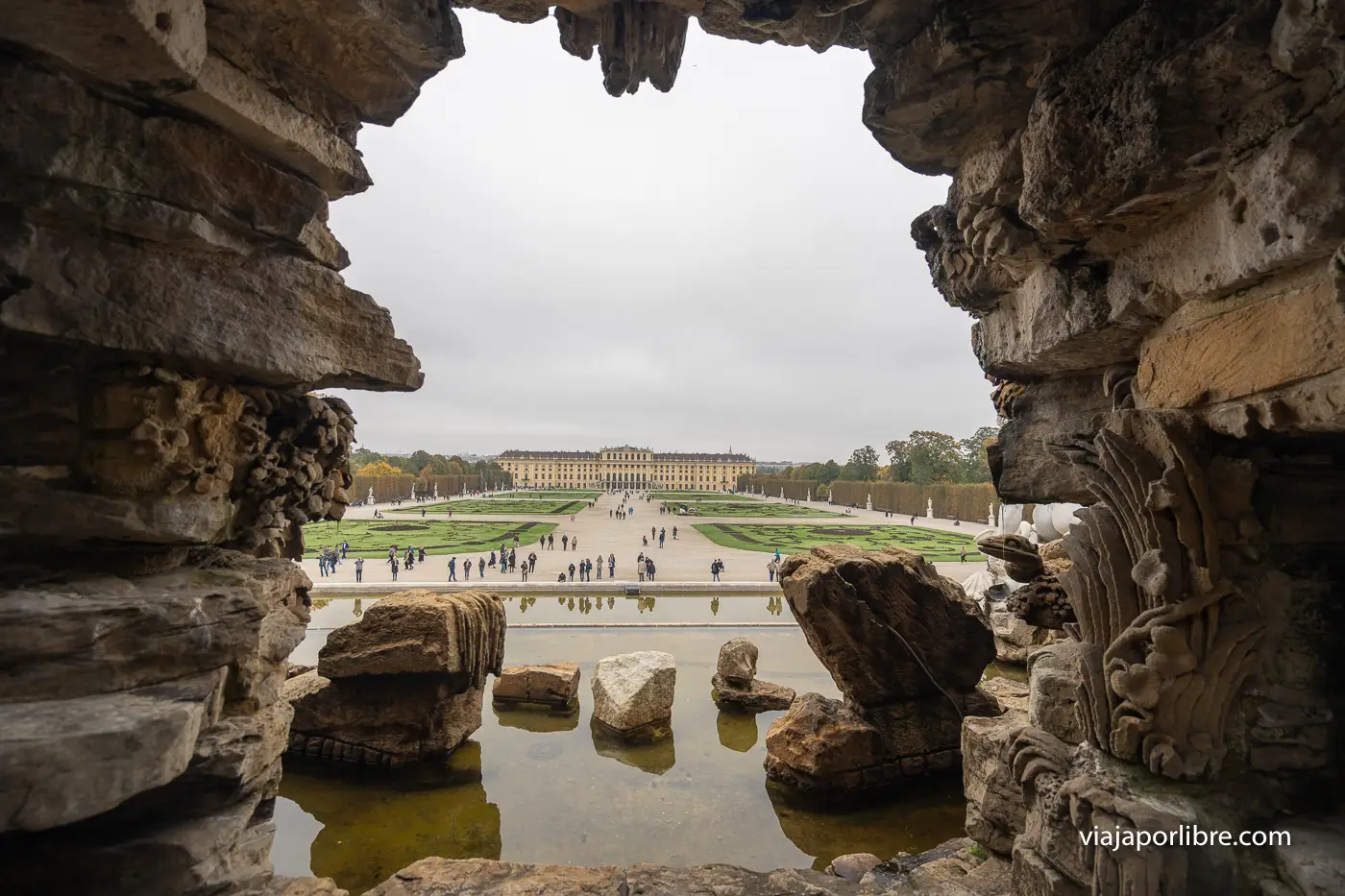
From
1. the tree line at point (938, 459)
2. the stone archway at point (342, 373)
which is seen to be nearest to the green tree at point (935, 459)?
the tree line at point (938, 459)

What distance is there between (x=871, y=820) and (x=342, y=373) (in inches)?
276

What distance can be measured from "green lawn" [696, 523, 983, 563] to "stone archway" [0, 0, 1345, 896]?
20273 mm

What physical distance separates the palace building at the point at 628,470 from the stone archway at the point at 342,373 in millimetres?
117403

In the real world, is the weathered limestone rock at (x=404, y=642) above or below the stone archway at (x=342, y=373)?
below

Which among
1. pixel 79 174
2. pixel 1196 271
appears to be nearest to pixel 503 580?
pixel 79 174

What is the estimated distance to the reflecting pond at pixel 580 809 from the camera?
5.91 m

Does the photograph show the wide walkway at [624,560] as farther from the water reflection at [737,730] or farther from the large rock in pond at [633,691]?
the large rock in pond at [633,691]

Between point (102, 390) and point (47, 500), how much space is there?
544 mm

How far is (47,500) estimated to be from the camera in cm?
269

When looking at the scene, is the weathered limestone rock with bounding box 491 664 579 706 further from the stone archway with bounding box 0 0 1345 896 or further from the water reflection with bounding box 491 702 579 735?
the stone archway with bounding box 0 0 1345 896

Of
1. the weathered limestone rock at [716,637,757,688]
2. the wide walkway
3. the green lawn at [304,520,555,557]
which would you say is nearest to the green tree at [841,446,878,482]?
the wide walkway

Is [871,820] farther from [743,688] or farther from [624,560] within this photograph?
[624,560]

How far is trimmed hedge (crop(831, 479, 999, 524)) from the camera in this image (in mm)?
38438

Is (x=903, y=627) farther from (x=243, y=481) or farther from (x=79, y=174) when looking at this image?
(x=79, y=174)
